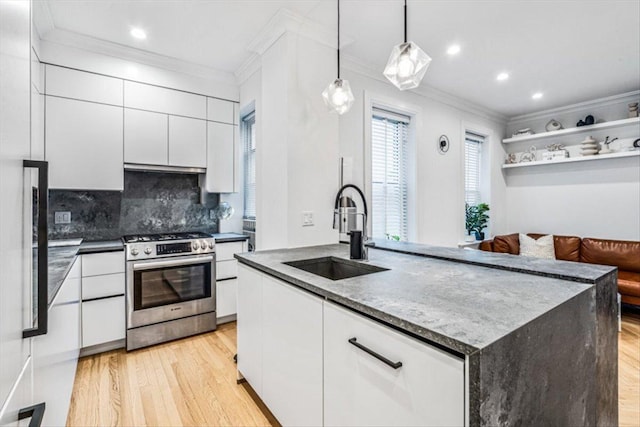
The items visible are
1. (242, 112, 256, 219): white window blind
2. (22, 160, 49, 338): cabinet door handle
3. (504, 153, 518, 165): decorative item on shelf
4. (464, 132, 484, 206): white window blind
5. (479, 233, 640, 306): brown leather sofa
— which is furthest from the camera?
(504, 153, 518, 165): decorative item on shelf

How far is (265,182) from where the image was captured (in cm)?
279

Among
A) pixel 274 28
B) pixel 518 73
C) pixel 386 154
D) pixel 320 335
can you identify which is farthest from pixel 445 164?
pixel 320 335

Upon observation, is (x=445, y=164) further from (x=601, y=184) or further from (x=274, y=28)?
(x=274, y=28)

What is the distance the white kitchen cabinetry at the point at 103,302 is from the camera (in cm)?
250

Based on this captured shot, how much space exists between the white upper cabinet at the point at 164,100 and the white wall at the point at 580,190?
16.1 feet

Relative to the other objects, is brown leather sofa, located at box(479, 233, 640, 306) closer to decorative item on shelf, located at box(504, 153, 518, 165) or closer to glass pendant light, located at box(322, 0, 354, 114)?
decorative item on shelf, located at box(504, 153, 518, 165)

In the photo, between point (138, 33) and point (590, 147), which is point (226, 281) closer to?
point (138, 33)

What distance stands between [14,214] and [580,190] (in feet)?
19.3

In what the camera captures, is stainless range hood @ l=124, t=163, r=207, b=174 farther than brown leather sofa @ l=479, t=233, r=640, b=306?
No

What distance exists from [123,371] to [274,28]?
2998 millimetres

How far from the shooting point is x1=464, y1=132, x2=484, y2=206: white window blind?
468cm

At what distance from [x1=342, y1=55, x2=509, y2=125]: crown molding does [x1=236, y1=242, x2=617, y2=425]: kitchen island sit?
2.19 metres

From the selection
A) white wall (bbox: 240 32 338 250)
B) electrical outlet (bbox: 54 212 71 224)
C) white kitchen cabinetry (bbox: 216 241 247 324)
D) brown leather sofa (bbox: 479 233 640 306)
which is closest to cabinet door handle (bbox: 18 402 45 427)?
white wall (bbox: 240 32 338 250)

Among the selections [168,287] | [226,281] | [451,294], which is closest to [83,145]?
[168,287]
